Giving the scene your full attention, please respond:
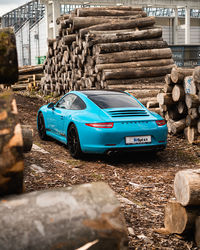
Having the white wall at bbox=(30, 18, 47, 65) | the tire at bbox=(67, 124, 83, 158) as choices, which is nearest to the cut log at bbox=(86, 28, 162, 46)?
the tire at bbox=(67, 124, 83, 158)

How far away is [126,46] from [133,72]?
1.20m

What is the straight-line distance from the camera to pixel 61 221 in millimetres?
2438

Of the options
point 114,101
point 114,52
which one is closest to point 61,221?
point 114,101

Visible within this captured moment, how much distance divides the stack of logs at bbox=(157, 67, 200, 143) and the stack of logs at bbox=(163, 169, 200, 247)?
5.44 metres

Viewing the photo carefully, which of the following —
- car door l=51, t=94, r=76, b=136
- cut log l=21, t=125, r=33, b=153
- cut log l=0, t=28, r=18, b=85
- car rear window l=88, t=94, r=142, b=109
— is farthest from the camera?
car door l=51, t=94, r=76, b=136

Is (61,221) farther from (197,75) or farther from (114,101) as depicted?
(197,75)

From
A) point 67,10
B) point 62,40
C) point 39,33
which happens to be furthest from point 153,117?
point 39,33

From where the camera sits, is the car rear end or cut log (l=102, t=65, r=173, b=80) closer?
the car rear end

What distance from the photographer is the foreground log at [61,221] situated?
7.75 ft

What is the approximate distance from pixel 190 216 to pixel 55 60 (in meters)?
17.1

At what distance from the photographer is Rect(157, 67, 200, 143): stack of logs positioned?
30.8 feet

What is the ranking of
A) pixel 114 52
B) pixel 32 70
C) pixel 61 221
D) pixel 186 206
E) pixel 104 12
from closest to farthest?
pixel 61 221
pixel 186 206
pixel 114 52
pixel 104 12
pixel 32 70

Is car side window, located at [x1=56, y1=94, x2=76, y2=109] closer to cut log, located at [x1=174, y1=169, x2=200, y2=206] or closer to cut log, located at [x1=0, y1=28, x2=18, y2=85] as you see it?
cut log, located at [x1=174, y1=169, x2=200, y2=206]

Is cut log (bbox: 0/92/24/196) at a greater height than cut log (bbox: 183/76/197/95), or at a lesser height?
greater
